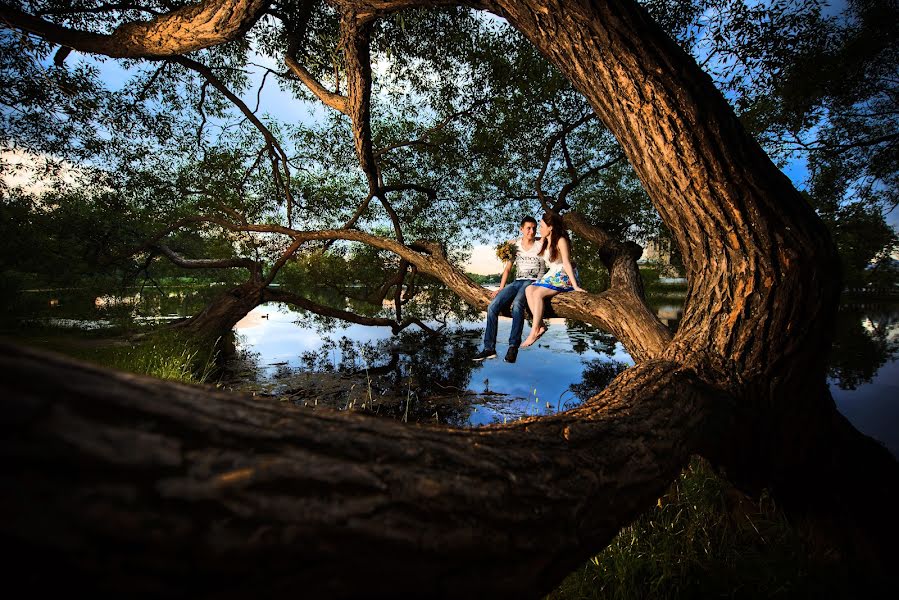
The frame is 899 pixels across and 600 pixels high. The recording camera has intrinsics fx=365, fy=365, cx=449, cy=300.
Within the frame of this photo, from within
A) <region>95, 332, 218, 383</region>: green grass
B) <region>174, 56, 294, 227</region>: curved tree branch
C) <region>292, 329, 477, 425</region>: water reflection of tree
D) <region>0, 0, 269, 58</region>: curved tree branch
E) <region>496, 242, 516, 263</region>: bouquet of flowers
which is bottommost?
<region>292, 329, 477, 425</region>: water reflection of tree

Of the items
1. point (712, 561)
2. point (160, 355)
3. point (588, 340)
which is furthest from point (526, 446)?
point (588, 340)

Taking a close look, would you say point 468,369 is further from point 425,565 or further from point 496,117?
point 425,565

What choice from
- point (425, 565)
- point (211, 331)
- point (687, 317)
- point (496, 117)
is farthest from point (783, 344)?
point (211, 331)

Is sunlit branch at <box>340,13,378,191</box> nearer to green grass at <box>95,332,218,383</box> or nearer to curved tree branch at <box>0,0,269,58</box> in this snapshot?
curved tree branch at <box>0,0,269,58</box>

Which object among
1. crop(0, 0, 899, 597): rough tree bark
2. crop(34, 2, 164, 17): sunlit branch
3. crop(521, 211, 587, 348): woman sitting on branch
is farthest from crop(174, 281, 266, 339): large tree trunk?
crop(0, 0, 899, 597): rough tree bark

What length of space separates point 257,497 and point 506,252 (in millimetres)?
4273

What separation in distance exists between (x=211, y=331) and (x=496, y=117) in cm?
672

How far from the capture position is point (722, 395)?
1.75 m

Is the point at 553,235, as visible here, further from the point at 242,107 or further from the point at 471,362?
the point at 471,362

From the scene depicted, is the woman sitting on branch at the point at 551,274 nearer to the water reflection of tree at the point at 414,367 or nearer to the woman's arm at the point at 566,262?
the woman's arm at the point at 566,262

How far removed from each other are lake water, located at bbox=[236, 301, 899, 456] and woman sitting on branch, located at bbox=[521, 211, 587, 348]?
2.59 metres

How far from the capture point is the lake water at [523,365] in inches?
300

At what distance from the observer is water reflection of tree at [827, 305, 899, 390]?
31.4 ft

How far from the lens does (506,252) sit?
460 centimetres
